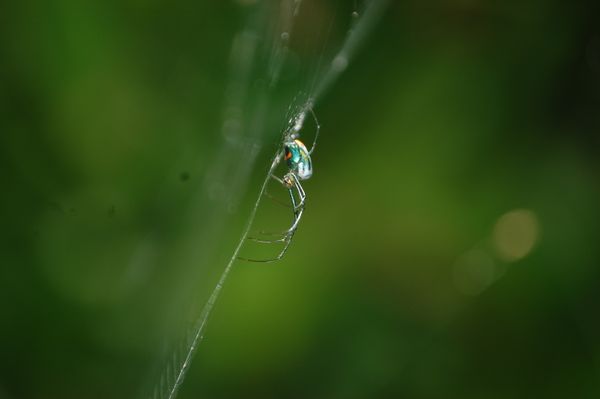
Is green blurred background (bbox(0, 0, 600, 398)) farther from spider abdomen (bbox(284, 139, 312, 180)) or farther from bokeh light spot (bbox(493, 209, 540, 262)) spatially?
spider abdomen (bbox(284, 139, 312, 180))

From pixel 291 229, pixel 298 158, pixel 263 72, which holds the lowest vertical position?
pixel 291 229

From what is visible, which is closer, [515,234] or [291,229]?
[291,229]

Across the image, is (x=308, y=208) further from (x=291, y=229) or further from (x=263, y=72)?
(x=263, y=72)

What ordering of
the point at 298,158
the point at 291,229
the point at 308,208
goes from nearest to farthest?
the point at 298,158, the point at 291,229, the point at 308,208

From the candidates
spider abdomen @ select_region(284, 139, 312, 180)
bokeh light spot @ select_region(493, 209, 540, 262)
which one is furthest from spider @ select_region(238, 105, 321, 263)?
bokeh light spot @ select_region(493, 209, 540, 262)

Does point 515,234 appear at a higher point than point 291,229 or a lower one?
higher

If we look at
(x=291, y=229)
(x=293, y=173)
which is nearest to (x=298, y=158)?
(x=293, y=173)

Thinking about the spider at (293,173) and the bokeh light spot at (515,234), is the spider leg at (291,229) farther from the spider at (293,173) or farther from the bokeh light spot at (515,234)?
the bokeh light spot at (515,234)
